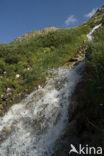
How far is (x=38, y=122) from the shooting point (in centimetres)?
579

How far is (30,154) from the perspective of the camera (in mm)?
4762

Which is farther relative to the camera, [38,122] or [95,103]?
[38,122]

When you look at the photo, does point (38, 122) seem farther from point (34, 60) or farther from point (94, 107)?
point (34, 60)

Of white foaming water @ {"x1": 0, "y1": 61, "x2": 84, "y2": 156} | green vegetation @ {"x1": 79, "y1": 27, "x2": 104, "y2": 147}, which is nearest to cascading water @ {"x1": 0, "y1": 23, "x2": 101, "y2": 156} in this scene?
white foaming water @ {"x1": 0, "y1": 61, "x2": 84, "y2": 156}

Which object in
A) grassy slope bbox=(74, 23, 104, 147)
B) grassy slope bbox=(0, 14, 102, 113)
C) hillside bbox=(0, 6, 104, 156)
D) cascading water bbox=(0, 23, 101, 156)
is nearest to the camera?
grassy slope bbox=(74, 23, 104, 147)

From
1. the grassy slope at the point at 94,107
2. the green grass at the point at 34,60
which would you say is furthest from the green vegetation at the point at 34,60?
the grassy slope at the point at 94,107

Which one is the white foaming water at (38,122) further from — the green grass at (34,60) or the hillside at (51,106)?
the green grass at (34,60)

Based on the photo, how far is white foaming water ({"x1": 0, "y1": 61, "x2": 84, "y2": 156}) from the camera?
4.97 metres

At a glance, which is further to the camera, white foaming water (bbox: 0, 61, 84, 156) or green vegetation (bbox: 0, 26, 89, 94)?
green vegetation (bbox: 0, 26, 89, 94)

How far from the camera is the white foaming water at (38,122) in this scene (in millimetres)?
4969

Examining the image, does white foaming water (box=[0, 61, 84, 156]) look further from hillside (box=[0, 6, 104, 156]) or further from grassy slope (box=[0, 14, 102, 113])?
grassy slope (box=[0, 14, 102, 113])

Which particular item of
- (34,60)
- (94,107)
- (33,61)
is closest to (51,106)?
(94,107)

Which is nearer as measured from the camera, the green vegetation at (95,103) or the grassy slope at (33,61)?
the green vegetation at (95,103)

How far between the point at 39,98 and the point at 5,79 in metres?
4.10
